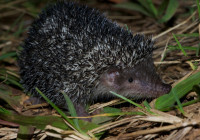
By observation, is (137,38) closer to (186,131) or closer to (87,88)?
(87,88)

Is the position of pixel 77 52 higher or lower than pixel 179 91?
higher

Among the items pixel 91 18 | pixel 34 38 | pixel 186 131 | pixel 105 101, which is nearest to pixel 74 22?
pixel 91 18

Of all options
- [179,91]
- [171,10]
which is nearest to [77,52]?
[179,91]

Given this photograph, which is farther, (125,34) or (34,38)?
(34,38)

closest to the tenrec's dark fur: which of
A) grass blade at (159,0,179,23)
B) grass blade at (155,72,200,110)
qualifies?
grass blade at (155,72,200,110)

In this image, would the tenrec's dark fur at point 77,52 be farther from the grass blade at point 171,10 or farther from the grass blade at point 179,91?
the grass blade at point 171,10

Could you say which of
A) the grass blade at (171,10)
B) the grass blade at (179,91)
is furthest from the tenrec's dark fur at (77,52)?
the grass blade at (171,10)

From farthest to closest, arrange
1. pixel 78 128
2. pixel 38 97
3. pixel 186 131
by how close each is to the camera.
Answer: pixel 38 97 → pixel 78 128 → pixel 186 131

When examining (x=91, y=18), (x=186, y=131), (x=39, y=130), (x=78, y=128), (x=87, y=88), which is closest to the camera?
(x=186, y=131)

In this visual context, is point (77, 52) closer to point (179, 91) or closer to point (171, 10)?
point (179, 91)
